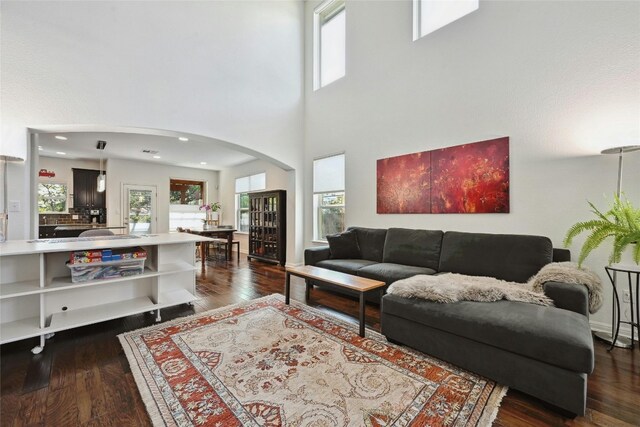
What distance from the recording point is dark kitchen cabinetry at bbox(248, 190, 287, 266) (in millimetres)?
5734

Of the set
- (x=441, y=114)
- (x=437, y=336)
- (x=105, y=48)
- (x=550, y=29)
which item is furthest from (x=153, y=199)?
(x=550, y=29)

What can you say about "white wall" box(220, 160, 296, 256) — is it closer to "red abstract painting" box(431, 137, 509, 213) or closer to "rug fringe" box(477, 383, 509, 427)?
"red abstract painting" box(431, 137, 509, 213)

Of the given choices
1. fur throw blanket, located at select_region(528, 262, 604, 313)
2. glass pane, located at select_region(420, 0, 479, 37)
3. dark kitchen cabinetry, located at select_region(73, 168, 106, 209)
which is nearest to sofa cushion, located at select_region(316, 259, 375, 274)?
fur throw blanket, located at select_region(528, 262, 604, 313)

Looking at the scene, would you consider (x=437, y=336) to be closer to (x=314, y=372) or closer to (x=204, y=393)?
(x=314, y=372)

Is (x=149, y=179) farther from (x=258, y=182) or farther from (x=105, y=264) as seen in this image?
(x=105, y=264)

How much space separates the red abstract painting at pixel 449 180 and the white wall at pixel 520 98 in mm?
109

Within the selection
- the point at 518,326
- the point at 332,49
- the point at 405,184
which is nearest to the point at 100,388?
the point at 518,326

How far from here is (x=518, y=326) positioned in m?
1.64

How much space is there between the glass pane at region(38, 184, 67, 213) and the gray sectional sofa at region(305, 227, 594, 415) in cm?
851

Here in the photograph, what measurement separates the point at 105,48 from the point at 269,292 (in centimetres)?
380

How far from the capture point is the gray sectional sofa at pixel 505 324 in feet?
4.79

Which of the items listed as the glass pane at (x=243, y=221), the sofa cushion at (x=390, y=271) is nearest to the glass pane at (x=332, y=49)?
the sofa cushion at (x=390, y=271)

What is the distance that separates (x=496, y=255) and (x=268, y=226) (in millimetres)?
4399

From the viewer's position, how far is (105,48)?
11.2 ft
